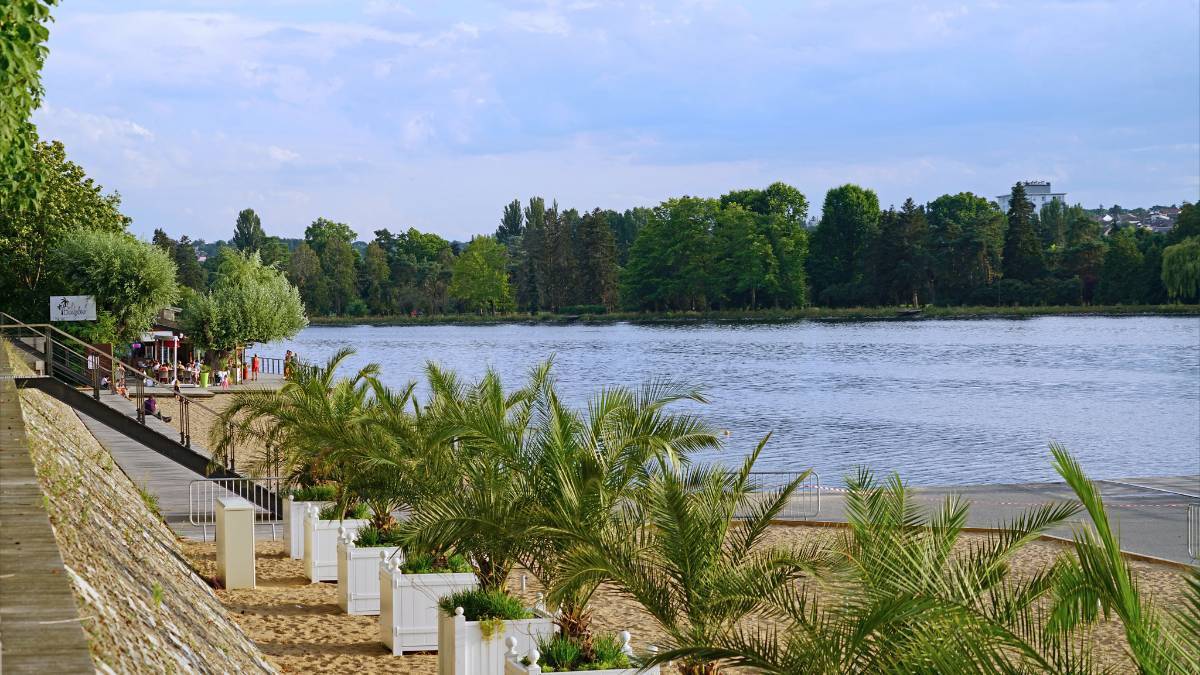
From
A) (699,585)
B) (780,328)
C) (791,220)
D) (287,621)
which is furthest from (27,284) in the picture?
(791,220)

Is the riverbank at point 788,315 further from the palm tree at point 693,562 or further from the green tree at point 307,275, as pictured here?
the palm tree at point 693,562

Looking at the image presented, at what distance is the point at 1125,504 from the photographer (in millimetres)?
26625

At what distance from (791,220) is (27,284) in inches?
4087

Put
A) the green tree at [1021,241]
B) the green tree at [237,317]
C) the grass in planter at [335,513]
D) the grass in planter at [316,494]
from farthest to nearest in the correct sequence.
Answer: the green tree at [1021,241]
the green tree at [237,317]
the grass in planter at [316,494]
the grass in planter at [335,513]

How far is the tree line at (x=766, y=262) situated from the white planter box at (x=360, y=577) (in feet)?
291

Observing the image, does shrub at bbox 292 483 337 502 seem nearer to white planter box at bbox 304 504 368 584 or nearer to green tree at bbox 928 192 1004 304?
white planter box at bbox 304 504 368 584

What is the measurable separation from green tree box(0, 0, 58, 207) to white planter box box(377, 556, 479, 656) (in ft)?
22.8

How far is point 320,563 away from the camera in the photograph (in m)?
19.6

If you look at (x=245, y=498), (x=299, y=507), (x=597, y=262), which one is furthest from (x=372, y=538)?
(x=597, y=262)

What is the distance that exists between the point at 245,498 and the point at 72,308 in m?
25.0

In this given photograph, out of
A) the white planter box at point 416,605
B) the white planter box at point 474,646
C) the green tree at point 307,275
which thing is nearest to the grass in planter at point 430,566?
the white planter box at point 416,605

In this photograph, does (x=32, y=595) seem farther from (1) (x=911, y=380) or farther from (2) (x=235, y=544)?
(1) (x=911, y=380)

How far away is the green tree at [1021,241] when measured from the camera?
11500 cm

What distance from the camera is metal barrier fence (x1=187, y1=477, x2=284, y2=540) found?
2395cm
